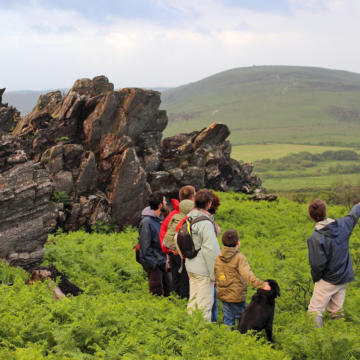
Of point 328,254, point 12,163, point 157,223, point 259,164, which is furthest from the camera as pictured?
point 259,164

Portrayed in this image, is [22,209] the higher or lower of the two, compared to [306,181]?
higher

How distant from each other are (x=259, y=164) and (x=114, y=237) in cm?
15568

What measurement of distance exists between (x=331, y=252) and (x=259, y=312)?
1.95 metres

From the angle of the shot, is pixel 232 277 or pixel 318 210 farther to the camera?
pixel 232 277

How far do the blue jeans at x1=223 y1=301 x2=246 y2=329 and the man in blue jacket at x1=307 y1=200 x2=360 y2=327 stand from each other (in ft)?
5.05

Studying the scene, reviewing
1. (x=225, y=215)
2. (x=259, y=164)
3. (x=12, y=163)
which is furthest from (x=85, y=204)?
(x=259, y=164)

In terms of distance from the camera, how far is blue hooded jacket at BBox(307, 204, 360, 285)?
27.9ft

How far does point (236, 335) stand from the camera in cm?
805

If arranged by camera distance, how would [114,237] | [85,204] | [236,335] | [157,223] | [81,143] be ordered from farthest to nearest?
[81,143] < [85,204] < [114,237] < [157,223] < [236,335]

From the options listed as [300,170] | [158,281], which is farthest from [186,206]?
[300,170]

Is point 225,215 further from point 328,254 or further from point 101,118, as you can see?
point 328,254

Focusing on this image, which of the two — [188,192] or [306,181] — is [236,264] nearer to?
[188,192]

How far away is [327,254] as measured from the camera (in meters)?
8.56

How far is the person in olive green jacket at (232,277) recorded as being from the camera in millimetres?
8469
